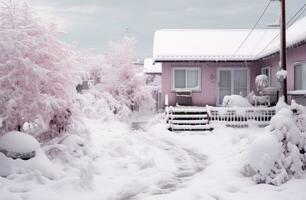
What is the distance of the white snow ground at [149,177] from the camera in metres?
6.68

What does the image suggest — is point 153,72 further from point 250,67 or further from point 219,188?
point 219,188

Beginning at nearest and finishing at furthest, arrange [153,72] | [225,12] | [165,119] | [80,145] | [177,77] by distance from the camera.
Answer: [80,145] < [165,119] < [177,77] < [153,72] < [225,12]

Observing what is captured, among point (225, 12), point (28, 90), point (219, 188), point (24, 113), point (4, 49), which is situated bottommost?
point (219, 188)

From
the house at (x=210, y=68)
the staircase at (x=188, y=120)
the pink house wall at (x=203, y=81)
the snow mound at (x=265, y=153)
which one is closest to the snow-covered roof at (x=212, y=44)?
the house at (x=210, y=68)

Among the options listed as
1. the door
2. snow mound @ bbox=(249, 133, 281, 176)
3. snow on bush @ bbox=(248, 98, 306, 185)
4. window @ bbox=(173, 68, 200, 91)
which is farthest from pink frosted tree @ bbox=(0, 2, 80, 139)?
the door

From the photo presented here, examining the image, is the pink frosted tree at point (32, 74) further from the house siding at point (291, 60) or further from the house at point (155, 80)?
the house at point (155, 80)

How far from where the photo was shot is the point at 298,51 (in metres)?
15.9

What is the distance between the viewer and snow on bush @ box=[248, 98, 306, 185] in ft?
24.0

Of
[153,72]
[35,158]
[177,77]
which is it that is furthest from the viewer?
[153,72]

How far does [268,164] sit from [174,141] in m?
6.03

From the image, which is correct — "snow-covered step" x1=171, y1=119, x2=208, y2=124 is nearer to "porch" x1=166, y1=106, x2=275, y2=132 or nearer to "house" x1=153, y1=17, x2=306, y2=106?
"porch" x1=166, y1=106, x2=275, y2=132

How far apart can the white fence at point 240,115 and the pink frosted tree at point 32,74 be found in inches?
322

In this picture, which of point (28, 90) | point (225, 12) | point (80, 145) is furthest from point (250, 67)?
point (225, 12)

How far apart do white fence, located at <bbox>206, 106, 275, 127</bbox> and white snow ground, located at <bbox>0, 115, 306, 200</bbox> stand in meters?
4.36
